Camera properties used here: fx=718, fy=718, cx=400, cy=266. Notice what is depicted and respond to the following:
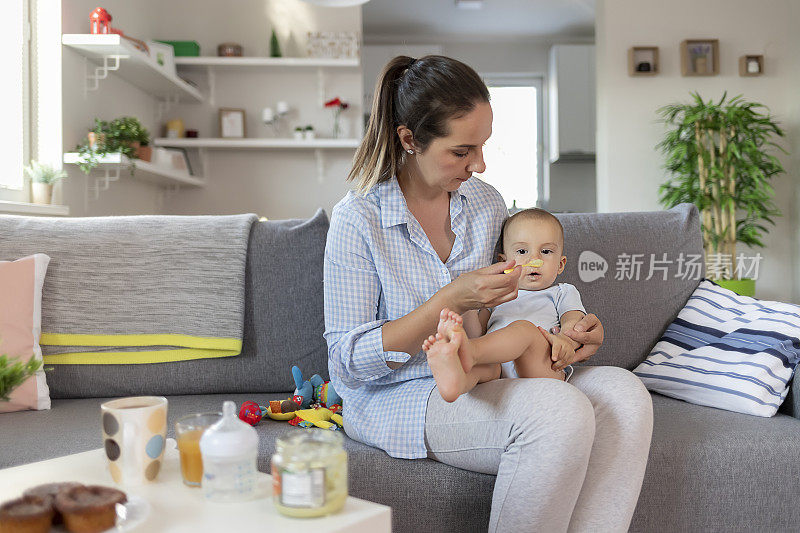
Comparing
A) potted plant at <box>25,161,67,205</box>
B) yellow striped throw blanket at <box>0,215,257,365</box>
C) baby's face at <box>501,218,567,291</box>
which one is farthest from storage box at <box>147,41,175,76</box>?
baby's face at <box>501,218,567,291</box>

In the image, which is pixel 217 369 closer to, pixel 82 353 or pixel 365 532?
pixel 82 353

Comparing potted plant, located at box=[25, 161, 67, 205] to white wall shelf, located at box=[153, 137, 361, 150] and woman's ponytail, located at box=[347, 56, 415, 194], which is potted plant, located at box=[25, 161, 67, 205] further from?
woman's ponytail, located at box=[347, 56, 415, 194]

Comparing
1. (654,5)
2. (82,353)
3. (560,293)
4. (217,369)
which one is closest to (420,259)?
(560,293)

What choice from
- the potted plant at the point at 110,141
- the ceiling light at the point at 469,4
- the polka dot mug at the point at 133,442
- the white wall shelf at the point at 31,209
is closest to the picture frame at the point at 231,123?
the potted plant at the point at 110,141

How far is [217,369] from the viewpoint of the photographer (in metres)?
1.86

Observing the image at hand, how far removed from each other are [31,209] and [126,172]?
106cm

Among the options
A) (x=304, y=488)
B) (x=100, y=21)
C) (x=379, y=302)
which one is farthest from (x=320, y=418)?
(x=100, y=21)

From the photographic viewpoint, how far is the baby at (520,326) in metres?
1.18

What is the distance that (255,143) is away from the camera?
4.56 meters

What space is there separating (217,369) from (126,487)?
35.3 inches

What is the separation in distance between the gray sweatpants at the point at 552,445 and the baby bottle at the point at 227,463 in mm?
457

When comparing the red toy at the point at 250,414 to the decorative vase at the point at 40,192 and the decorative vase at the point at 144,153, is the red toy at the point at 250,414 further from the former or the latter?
the decorative vase at the point at 144,153

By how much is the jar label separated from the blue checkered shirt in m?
0.49

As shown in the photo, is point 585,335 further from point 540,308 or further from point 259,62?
point 259,62
